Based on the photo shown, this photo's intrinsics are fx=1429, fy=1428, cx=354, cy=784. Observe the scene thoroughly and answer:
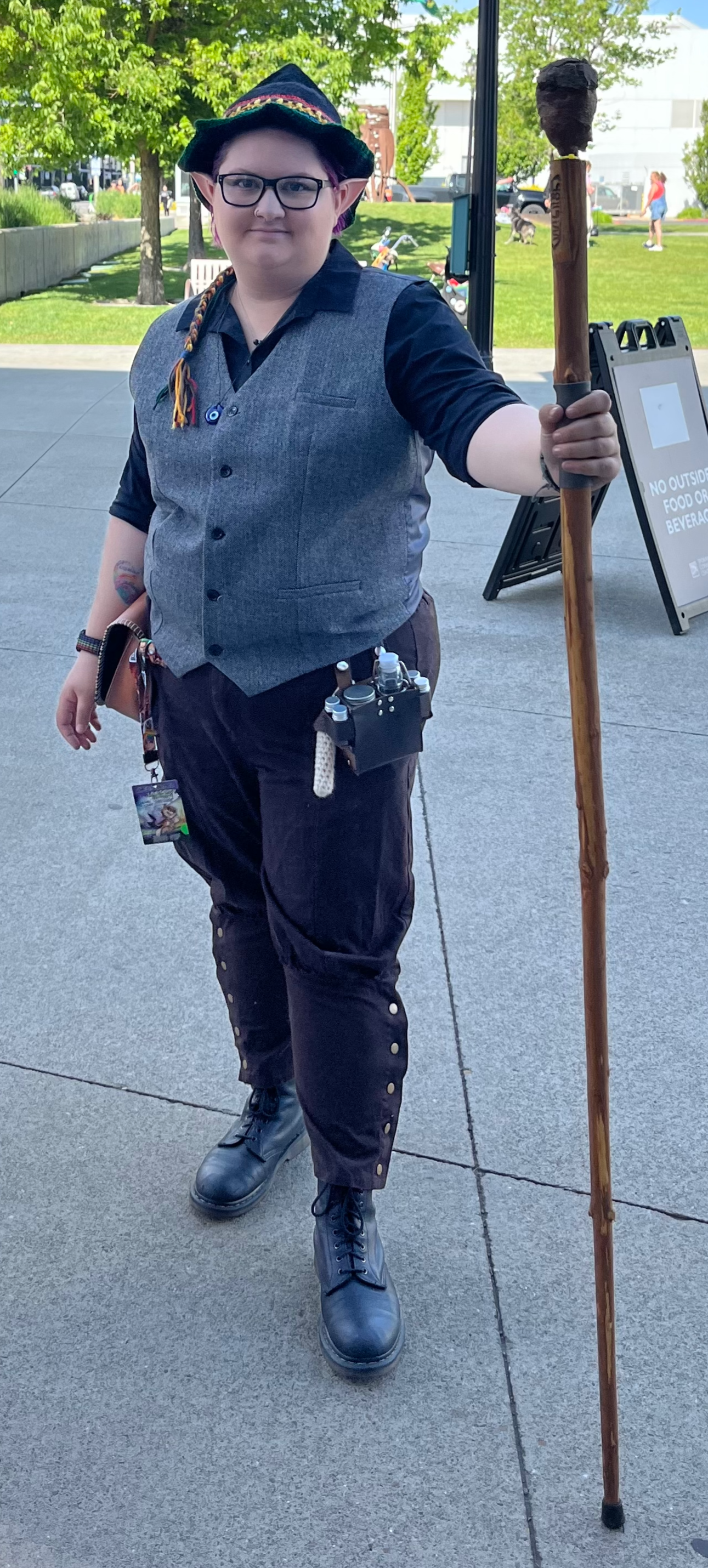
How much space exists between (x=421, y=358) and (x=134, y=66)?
18.5 m

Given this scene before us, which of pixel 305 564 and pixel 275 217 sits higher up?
pixel 275 217

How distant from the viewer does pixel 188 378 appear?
2086 mm

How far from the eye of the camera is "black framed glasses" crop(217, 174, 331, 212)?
6.43 ft

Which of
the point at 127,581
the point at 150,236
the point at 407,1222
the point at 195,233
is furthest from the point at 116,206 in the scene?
the point at 407,1222

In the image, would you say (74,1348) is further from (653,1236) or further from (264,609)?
(264,609)

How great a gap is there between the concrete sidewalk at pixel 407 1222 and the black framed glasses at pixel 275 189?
172 centimetres

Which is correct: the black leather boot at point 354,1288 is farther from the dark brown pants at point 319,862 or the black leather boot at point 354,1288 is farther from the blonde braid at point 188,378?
the blonde braid at point 188,378

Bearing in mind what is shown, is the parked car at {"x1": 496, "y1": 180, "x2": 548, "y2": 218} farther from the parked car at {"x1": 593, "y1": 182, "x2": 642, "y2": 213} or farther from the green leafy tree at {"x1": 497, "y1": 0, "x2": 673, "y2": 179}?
the parked car at {"x1": 593, "y1": 182, "x2": 642, "y2": 213}

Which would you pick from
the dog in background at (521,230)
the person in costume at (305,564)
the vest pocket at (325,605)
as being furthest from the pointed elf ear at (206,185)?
the dog in background at (521,230)

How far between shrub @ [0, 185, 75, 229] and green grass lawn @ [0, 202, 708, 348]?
113 centimetres

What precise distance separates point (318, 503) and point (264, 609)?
18cm

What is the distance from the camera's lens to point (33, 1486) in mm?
2031

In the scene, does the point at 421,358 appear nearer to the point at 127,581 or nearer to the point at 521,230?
the point at 127,581

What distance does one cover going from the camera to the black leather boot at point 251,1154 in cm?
261
